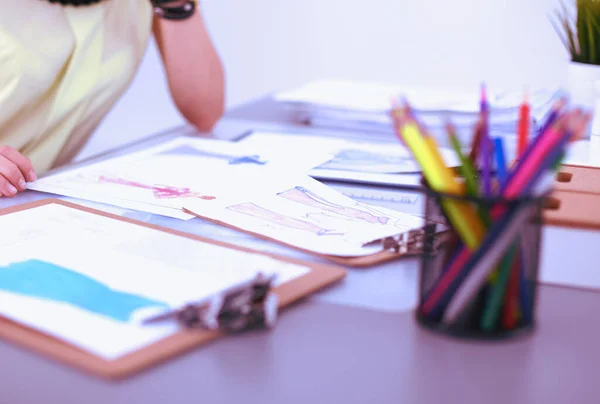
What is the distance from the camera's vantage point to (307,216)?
77cm

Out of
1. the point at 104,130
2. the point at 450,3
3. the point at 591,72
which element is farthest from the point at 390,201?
the point at 104,130

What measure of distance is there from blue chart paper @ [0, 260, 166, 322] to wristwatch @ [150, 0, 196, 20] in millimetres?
863

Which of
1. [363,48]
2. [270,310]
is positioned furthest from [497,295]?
[363,48]

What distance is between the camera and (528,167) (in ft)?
1.60

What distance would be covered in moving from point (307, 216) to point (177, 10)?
0.78 meters

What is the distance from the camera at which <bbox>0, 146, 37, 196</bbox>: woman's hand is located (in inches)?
33.9

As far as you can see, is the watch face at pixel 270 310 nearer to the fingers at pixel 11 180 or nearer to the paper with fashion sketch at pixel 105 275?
the paper with fashion sketch at pixel 105 275

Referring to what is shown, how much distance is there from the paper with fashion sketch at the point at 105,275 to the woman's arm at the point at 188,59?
2.25 feet

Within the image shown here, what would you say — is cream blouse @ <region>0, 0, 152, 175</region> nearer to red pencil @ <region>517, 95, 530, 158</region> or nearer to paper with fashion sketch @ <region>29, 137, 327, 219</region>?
paper with fashion sketch @ <region>29, 137, 327, 219</region>

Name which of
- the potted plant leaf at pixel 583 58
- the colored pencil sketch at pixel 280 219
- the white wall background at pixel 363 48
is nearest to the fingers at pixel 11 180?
the colored pencil sketch at pixel 280 219

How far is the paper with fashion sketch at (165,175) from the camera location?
2.72 ft

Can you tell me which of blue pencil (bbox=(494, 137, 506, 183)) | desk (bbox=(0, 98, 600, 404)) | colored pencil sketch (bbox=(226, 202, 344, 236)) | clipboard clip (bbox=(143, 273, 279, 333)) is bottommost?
desk (bbox=(0, 98, 600, 404))

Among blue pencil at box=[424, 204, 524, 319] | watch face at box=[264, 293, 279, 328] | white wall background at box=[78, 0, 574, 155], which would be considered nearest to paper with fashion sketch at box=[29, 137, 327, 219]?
watch face at box=[264, 293, 279, 328]

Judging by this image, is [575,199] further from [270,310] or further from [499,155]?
[270,310]
